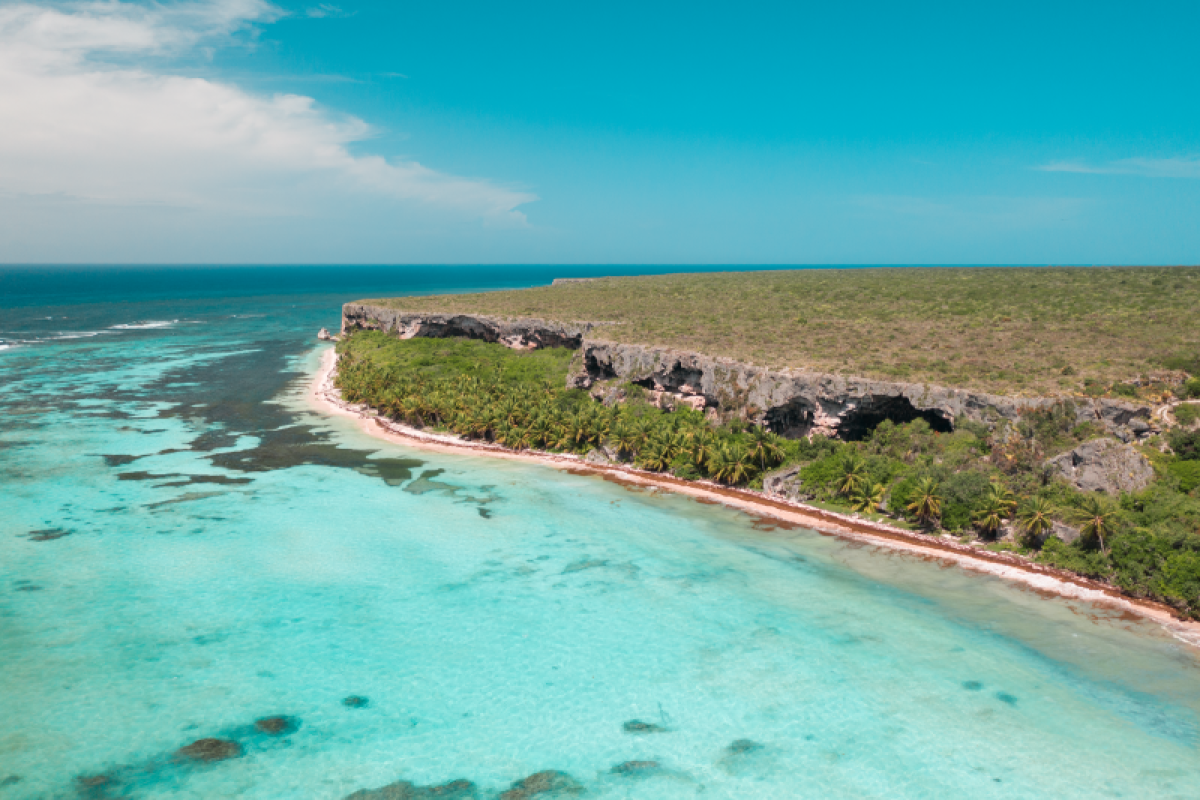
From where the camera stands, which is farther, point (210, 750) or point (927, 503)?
point (927, 503)

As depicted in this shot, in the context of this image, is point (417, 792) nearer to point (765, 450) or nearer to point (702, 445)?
point (702, 445)

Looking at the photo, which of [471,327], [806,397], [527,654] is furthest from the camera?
[471,327]

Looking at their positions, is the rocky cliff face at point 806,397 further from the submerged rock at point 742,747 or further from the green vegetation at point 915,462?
the submerged rock at point 742,747

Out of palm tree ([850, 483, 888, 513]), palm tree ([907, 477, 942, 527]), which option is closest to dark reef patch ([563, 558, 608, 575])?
palm tree ([850, 483, 888, 513])

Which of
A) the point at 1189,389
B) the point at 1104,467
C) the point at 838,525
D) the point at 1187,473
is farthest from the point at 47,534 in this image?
the point at 1189,389

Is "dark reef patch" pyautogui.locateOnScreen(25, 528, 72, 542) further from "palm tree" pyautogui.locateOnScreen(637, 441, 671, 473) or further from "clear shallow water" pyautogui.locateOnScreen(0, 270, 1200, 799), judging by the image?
"palm tree" pyautogui.locateOnScreen(637, 441, 671, 473)

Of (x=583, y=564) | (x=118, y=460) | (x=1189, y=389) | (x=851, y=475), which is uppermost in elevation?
(x=1189, y=389)
